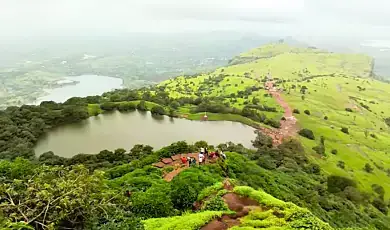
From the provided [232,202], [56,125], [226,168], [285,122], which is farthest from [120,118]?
[232,202]

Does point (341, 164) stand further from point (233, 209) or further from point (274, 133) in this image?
point (233, 209)

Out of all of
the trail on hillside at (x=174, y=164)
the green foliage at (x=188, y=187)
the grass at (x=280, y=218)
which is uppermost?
the grass at (x=280, y=218)

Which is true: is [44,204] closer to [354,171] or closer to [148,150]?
[148,150]

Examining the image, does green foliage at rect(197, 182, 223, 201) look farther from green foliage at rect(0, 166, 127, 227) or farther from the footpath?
green foliage at rect(0, 166, 127, 227)

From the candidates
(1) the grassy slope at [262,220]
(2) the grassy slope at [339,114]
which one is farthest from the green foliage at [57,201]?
(2) the grassy slope at [339,114]

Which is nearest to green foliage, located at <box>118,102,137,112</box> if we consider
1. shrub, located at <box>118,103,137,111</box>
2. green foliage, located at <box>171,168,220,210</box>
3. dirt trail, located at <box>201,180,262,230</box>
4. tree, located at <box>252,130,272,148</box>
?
shrub, located at <box>118,103,137,111</box>

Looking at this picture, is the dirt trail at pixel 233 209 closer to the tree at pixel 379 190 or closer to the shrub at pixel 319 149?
the tree at pixel 379 190
